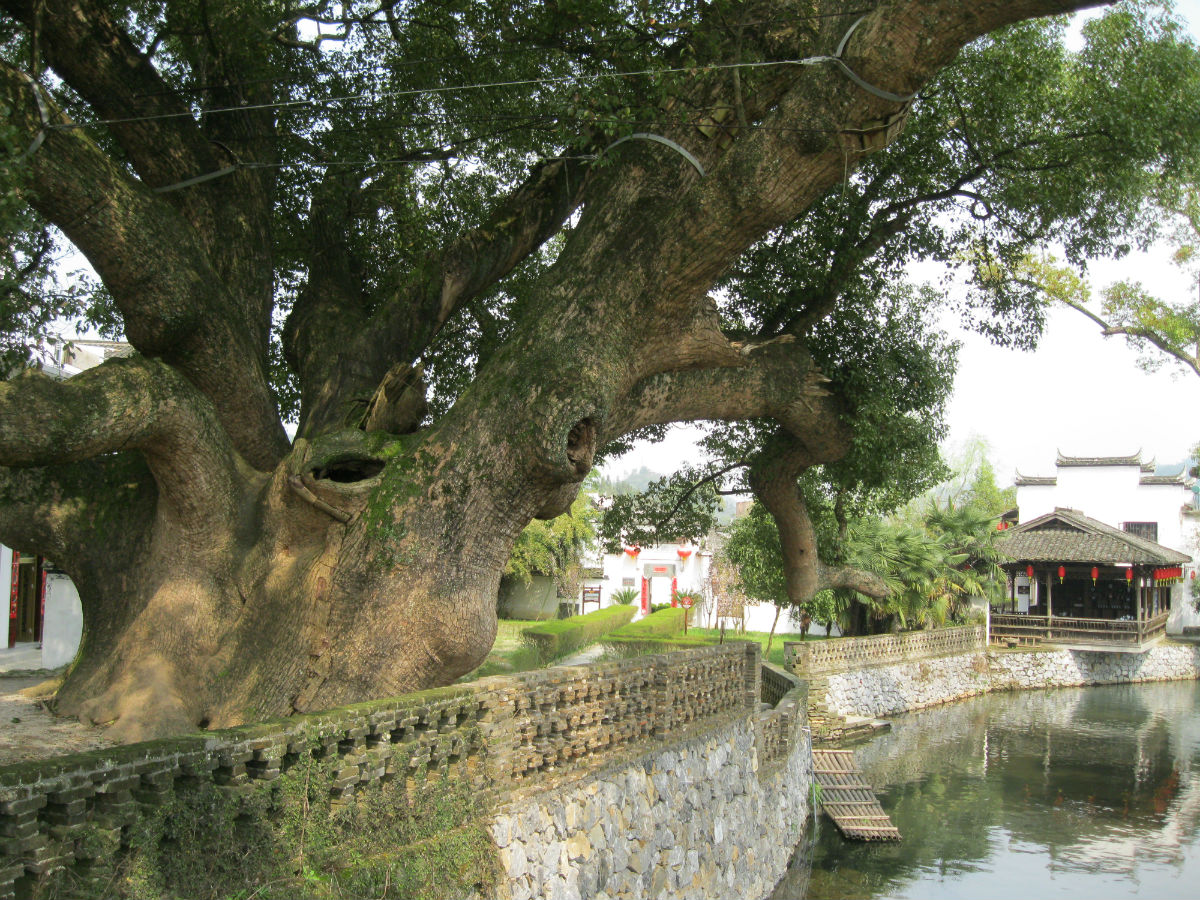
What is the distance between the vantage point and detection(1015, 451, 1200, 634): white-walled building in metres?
43.5

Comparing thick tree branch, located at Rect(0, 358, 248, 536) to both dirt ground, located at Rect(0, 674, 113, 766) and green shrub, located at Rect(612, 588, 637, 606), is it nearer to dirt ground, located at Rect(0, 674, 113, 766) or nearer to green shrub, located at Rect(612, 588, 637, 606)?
dirt ground, located at Rect(0, 674, 113, 766)

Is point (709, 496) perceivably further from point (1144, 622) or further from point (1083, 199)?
point (1144, 622)

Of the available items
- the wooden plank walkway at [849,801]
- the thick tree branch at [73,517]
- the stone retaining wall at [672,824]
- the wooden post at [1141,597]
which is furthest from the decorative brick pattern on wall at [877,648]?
the thick tree branch at [73,517]

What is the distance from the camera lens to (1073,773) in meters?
19.5

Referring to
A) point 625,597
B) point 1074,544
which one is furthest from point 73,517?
point 1074,544

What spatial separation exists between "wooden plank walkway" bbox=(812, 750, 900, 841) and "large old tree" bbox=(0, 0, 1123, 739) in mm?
6407

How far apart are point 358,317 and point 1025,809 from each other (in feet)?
46.6

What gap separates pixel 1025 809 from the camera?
1680 centimetres

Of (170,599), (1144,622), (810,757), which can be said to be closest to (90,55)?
(170,599)

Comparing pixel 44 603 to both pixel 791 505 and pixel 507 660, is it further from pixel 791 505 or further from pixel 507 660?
pixel 791 505

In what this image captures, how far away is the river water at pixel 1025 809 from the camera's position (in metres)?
13.0

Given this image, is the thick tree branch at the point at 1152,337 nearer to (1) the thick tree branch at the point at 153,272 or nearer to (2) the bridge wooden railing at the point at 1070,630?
(2) the bridge wooden railing at the point at 1070,630

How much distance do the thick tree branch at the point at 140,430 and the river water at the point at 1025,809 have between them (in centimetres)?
779

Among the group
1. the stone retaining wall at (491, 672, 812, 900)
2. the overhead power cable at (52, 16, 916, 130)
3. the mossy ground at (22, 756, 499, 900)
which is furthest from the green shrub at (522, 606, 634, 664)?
the mossy ground at (22, 756, 499, 900)
